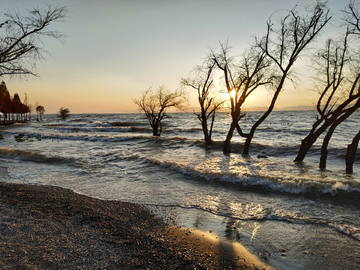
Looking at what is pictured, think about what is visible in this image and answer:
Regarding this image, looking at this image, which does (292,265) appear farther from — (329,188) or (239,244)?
(329,188)

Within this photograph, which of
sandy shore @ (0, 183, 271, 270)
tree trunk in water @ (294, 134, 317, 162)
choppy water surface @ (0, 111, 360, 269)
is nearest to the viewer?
sandy shore @ (0, 183, 271, 270)

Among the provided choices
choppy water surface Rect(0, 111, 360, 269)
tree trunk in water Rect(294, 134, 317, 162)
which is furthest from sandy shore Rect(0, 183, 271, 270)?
tree trunk in water Rect(294, 134, 317, 162)

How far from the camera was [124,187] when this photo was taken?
342 inches

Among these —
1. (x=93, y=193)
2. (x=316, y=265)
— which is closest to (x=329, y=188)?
(x=316, y=265)

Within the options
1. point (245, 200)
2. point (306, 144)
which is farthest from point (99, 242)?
point (306, 144)

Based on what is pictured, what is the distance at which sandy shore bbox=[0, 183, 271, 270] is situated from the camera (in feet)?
11.0

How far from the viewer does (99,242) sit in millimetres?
3977

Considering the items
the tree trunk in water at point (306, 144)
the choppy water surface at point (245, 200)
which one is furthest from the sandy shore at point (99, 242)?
the tree trunk in water at point (306, 144)

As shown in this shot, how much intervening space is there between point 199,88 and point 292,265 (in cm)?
1768

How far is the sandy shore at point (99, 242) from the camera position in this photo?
11.0ft

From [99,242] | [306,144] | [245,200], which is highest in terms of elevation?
[306,144]

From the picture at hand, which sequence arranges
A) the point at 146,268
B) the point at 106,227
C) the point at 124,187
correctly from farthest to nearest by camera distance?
the point at 124,187
the point at 106,227
the point at 146,268

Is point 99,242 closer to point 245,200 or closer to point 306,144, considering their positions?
point 245,200

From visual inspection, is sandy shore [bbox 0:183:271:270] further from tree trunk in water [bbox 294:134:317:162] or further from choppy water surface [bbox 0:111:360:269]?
→ tree trunk in water [bbox 294:134:317:162]
